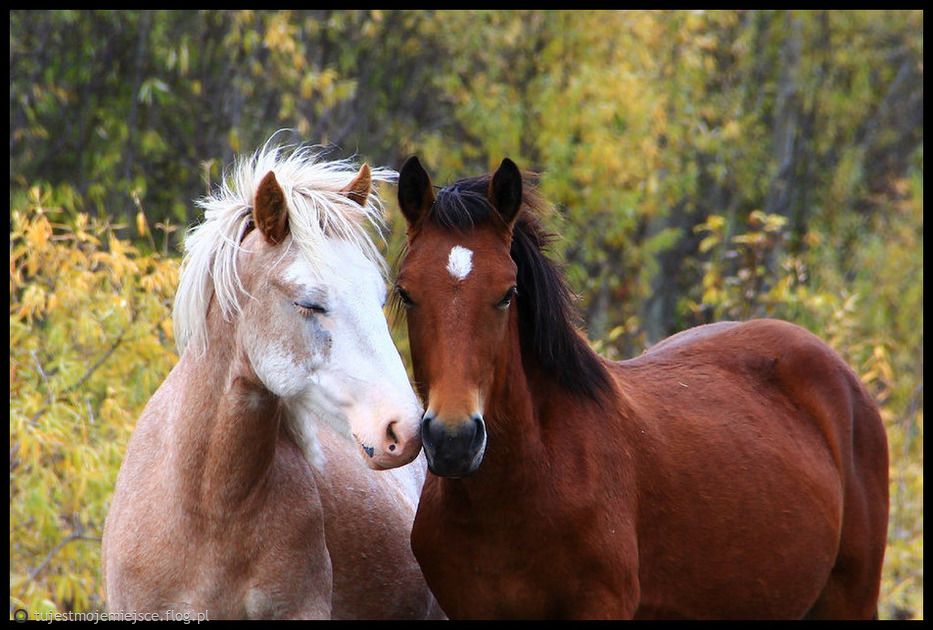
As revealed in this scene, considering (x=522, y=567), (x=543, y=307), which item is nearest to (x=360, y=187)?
(x=543, y=307)

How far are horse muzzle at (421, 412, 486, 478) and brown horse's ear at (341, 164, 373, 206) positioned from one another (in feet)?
2.72

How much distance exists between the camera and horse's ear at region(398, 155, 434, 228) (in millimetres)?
3572

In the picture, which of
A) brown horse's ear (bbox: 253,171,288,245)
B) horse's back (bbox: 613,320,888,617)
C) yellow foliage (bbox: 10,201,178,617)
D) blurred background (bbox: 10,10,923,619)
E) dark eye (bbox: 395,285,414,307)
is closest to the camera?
brown horse's ear (bbox: 253,171,288,245)

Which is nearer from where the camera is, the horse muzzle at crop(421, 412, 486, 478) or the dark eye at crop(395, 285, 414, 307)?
the horse muzzle at crop(421, 412, 486, 478)

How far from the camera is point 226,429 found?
133 inches

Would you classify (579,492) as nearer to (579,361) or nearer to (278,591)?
(579,361)

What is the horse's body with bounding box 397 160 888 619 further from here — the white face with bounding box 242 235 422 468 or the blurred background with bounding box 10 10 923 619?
the blurred background with bounding box 10 10 923 619

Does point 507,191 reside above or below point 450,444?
above

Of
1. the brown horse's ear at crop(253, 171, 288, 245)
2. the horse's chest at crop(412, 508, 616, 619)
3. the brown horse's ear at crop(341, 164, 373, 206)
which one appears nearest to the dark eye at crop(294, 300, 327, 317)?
the brown horse's ear at crop(253, 171, 288, 245)

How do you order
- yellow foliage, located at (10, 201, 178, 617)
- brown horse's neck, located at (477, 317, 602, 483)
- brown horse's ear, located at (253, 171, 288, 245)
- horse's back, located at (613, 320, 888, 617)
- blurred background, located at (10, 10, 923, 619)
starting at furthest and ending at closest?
blurred background, located at (10, 10, 923, 619) → yellow foliage, located at (10, 201, 178, 617) → horse's back, located at (613, 320, 888, 617) → brown horse's neck, located at (477, 317, 602, 483) → brown horse's ear, located at (253, 171, 288, 245)

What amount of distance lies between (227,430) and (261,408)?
119mm

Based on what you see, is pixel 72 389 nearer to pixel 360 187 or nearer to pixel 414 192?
pixel 360 187

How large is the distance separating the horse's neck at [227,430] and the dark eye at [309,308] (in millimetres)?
269

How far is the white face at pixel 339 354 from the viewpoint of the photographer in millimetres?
3111
